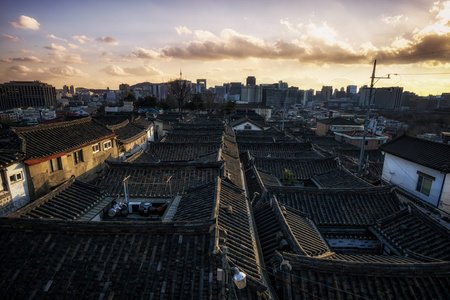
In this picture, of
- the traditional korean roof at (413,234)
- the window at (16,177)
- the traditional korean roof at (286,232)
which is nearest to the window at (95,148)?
the window at (16,177)

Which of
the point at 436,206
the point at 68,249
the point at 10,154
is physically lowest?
the point at 436,206

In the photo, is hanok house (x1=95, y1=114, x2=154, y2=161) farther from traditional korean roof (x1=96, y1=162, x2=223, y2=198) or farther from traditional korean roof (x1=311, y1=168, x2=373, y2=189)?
traditional korean roof (x1=311, y1=168, x2=373, y2=189)

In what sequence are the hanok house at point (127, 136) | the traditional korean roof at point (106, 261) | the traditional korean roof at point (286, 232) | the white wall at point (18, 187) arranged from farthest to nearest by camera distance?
the hanok house at point (127, 136) < the white wall at point (18, 187) < the traditional korean roof at point (286, 232) < the traditional korean roof at point (106, 261)

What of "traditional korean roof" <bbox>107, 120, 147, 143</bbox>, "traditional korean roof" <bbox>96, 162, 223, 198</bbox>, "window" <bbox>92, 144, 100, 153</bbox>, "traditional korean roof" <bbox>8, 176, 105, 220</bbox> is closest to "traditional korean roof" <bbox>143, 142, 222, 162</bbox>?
"window" <bbox>92, 144, 100, 153</bbox>

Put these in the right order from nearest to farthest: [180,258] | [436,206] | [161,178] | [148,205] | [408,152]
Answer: [180,258], [148,205], [161,178], [436,206], [408,152]

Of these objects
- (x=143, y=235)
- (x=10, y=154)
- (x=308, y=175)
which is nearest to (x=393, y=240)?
(x=308, y=175)

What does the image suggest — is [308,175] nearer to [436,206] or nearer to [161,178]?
[436,206]

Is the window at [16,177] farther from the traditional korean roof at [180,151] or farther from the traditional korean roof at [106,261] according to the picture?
the traditional korean roof at [180,151]
